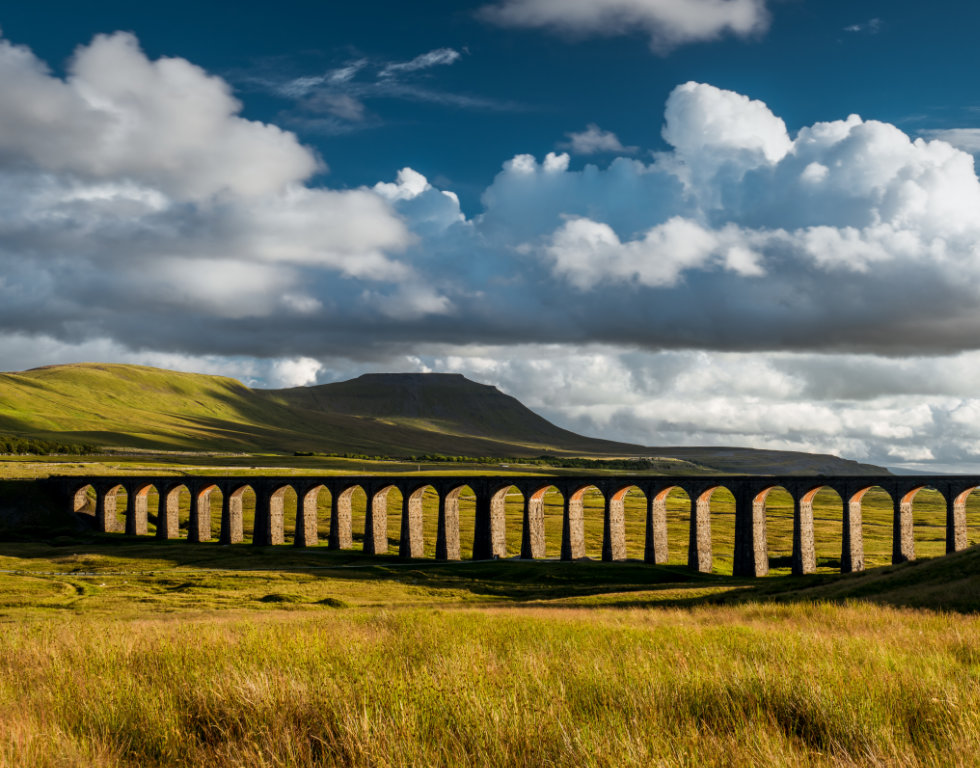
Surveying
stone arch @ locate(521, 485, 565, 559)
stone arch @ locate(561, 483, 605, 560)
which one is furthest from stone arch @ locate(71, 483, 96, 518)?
stone arch @ locate(561, 483, 605, 560)

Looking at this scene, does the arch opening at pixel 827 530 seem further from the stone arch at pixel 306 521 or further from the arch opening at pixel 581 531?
the stone arch at pixel 306 521

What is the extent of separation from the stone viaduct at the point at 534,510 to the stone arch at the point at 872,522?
18cm

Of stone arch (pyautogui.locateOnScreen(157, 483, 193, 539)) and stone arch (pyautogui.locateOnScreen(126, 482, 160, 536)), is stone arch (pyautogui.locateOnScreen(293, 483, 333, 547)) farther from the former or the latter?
stone arch (pyautogui.locateOnScreen(126, 482, 160, 536))

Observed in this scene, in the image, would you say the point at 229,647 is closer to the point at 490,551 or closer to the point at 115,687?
the point at 115,687

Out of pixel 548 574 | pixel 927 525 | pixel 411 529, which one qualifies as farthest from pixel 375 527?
pixel 927 525

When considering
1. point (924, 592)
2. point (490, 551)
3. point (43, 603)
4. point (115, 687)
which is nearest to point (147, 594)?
point (43, 603)

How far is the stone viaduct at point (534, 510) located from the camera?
199ft

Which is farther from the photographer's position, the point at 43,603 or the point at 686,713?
the point at 43,603

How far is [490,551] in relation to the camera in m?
71.4

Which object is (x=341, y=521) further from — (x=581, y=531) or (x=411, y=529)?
(x=581, y=531)

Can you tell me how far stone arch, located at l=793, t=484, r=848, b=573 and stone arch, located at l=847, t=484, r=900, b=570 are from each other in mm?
330

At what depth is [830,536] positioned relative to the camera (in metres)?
91.1

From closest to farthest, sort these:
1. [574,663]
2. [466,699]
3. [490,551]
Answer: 1. [466,699]
2. [574,663]
3. [490,551]

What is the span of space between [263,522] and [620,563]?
37.1m
